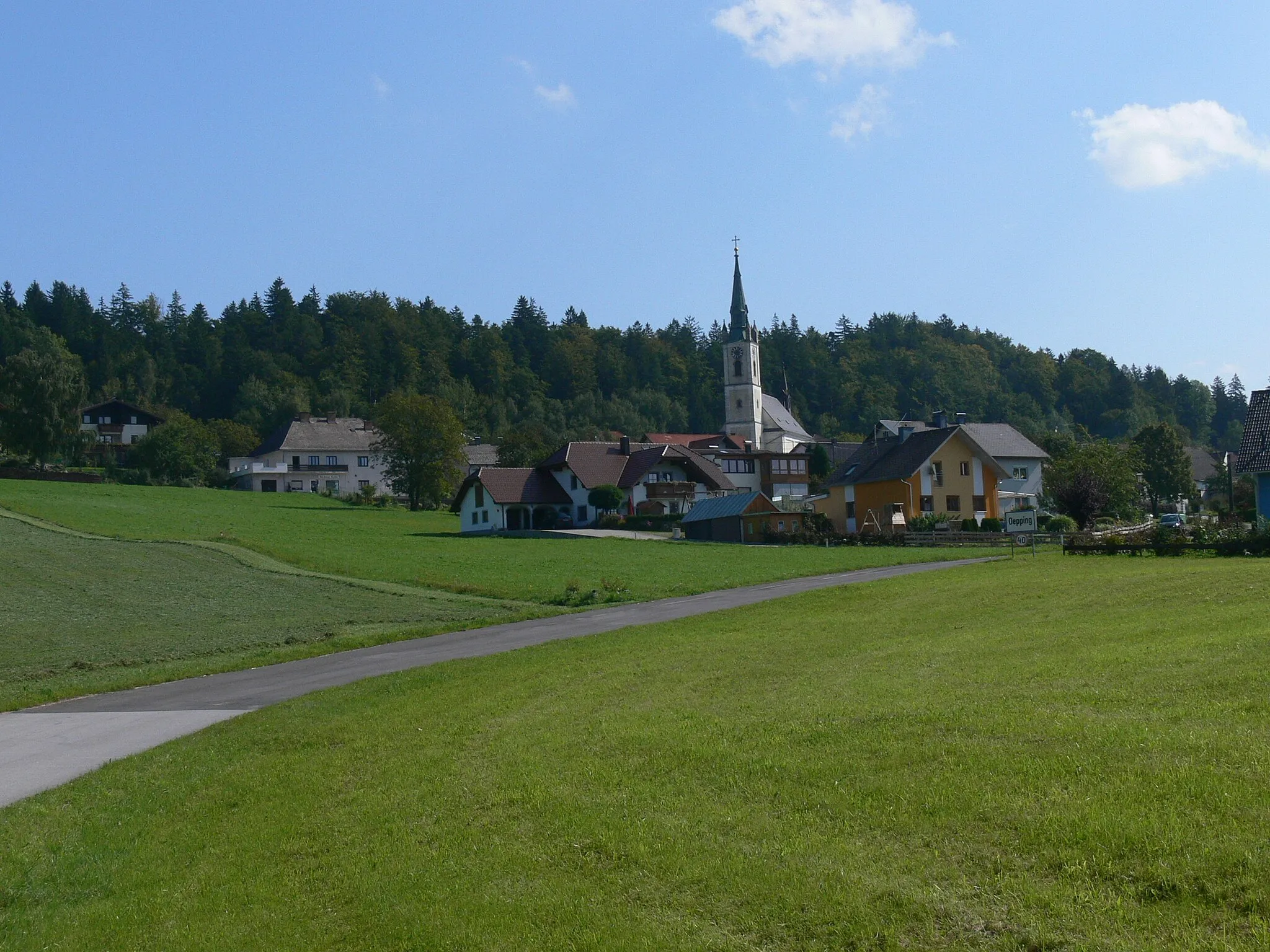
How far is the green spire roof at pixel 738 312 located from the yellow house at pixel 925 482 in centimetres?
7153

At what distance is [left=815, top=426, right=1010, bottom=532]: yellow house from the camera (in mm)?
75375

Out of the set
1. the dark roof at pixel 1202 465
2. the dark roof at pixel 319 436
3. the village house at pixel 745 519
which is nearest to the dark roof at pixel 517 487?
the village house at pixel 745 519

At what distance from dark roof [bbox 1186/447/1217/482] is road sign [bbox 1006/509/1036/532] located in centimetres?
9560

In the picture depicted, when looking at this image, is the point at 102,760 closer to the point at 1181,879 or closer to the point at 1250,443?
the point at 1181,879

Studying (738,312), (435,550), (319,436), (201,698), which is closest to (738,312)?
(738,312)

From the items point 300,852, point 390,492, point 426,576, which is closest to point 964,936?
point 300,852

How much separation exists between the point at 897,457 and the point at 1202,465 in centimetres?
7410

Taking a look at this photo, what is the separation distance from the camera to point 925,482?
7550 cm

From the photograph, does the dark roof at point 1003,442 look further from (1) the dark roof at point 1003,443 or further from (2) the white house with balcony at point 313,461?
(2) the white house with balcony at point 313,461

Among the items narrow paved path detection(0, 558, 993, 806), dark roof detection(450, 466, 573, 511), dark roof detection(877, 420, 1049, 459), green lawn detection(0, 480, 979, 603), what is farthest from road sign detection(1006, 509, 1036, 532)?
dark roof detection(450, 466, 573, 511)

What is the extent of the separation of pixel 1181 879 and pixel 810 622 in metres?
16.5

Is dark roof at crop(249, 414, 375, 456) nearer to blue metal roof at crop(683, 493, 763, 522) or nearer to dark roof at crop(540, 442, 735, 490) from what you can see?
dark roof at crop(540, 442, 735, 490)

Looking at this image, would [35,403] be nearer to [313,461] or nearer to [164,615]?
[313,461]

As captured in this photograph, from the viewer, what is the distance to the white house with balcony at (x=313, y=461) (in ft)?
403
